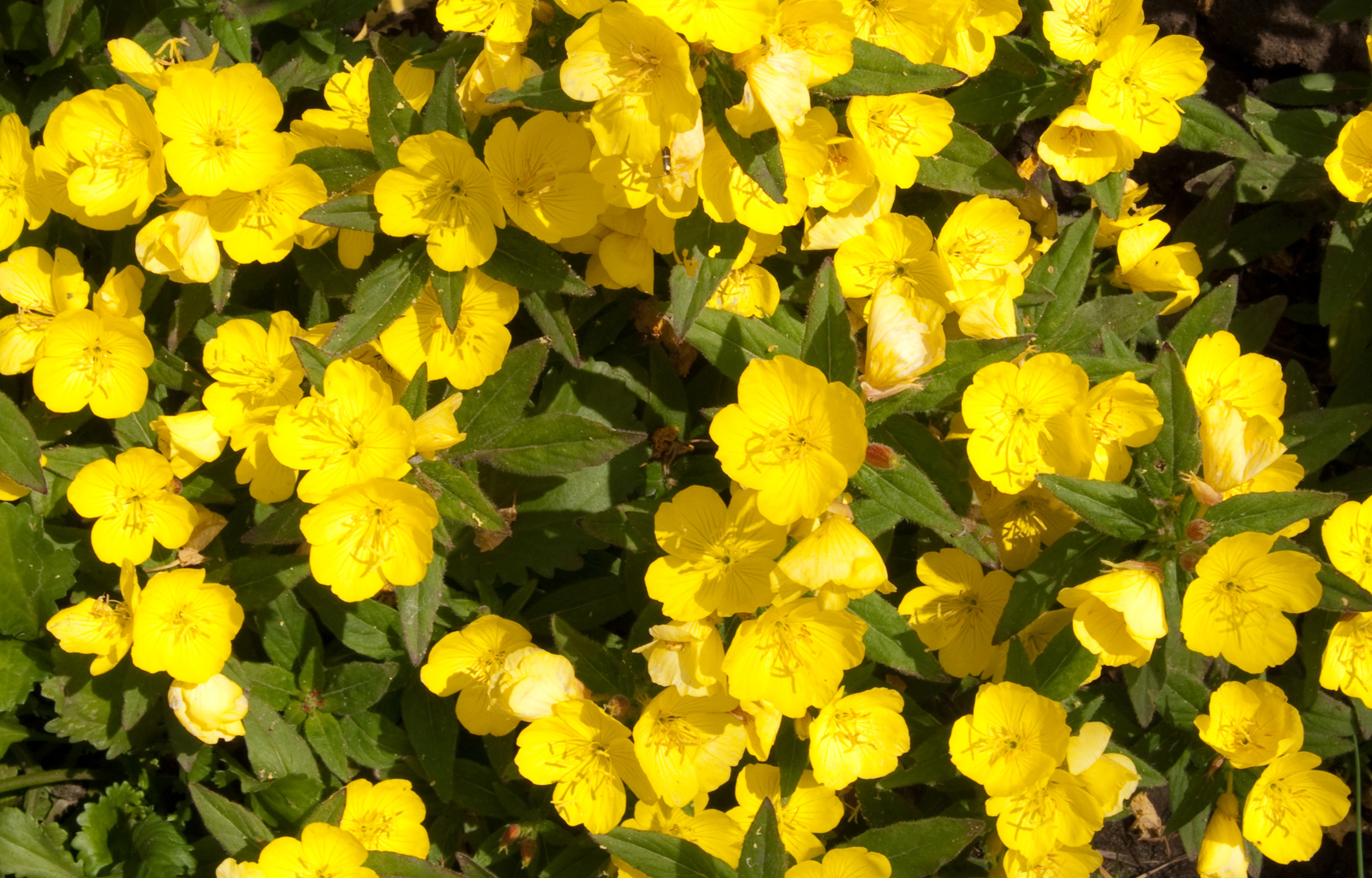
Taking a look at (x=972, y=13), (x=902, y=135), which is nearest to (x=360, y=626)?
(x=902, y=135)

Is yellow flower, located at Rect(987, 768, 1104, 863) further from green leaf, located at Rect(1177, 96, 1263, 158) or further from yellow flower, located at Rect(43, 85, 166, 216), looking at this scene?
yellow flower, located at Rect(43, 85, 166, 216)

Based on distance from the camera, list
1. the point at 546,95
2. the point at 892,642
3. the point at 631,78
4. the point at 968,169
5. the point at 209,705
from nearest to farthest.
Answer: the point at 631,78 → the point at 546,95 → the point at 209,705 → the point at 892,642 → the point at 968,169

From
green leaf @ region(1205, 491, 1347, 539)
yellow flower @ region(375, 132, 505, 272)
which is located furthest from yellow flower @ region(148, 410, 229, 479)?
green leaf @ region(1205, 491, 1347, 539)

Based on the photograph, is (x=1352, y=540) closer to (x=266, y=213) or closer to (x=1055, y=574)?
(x=1055, y=574)

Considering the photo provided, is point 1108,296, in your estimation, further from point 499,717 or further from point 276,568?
point 276,568

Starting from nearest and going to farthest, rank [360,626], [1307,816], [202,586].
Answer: [202,586] → [1307,816] → [360,626]

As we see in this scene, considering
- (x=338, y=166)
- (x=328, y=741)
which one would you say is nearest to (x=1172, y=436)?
(x=338, y=166)

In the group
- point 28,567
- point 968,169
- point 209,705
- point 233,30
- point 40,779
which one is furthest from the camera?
point 40,779
